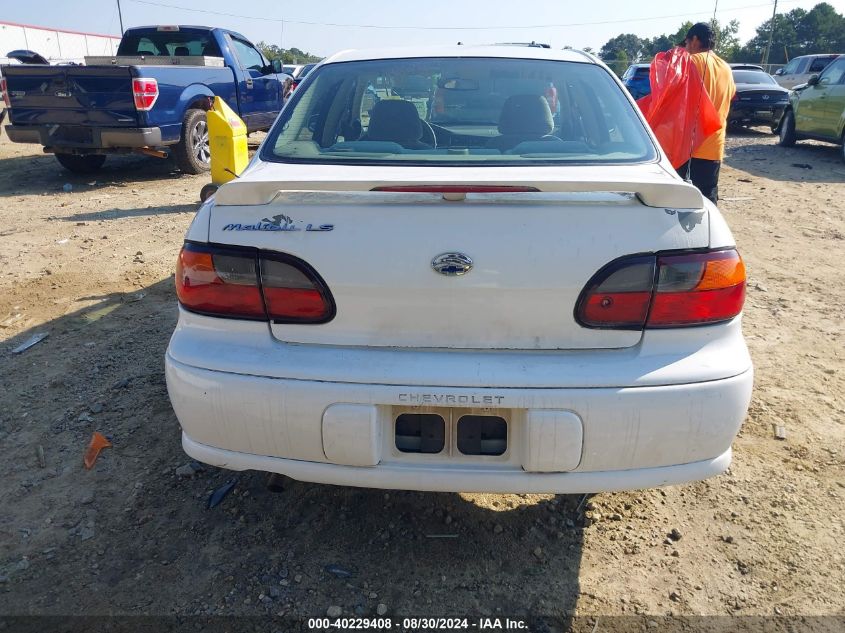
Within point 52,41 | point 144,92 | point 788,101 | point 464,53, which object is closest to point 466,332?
point 464,53

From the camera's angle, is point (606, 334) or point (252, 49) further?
point (252, 49)

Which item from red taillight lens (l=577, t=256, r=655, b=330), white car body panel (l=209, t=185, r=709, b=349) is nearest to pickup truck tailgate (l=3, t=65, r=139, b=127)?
A: white car body panel (l=209, t=185, r=709, b=349)

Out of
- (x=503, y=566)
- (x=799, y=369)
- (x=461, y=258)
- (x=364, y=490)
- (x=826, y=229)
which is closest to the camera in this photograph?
(x=461, y=258)

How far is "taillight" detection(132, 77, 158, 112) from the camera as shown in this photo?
811 centimetres

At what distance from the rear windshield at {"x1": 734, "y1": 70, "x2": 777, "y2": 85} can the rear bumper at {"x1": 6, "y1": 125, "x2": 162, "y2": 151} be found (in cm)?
1282

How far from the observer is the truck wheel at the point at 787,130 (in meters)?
12.5

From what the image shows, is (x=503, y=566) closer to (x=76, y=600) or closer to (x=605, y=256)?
(x=605, y=256)

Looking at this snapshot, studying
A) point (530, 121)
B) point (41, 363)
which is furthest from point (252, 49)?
point (530, 121)

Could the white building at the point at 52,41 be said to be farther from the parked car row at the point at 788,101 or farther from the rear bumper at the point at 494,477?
the rear bumper at the point at 494,477

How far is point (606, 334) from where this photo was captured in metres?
1.91

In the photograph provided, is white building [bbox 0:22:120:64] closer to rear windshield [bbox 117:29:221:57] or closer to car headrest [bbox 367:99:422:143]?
rear windshield [bbox 117:29:221:57]

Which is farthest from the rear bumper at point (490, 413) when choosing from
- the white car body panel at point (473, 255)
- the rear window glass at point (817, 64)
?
the rear window glass at point (817, 64)

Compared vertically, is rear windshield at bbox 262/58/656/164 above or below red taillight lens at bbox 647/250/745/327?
above

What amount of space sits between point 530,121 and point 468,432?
1.41 m
